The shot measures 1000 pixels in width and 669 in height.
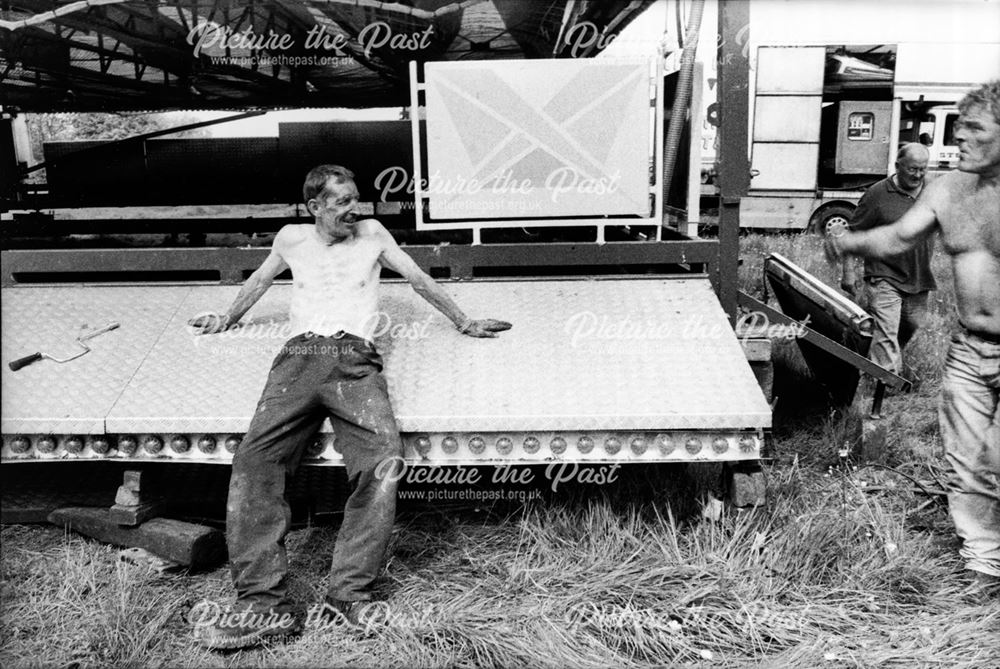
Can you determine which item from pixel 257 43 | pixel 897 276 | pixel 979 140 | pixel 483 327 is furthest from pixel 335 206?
pixel 897 276

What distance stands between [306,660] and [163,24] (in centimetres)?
470

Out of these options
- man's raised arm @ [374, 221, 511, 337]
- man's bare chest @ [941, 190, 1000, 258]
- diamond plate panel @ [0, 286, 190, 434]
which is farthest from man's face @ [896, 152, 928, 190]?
Answer: diamond plate panel @ [0, 286, 190, 434]

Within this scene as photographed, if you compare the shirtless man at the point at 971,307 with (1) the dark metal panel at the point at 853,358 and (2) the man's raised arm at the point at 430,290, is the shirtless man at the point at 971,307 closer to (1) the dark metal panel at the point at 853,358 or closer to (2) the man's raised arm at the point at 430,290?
(1) the dark metal panel at the point at 853,358

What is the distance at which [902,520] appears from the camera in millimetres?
4266

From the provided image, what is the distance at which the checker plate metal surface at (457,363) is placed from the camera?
12.4 ft

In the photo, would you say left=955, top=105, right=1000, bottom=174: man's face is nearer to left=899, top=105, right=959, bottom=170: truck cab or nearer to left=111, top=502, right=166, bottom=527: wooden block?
left=111, top=502, right=166, bottom=527: wooden block

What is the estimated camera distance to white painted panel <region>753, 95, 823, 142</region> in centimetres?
1545

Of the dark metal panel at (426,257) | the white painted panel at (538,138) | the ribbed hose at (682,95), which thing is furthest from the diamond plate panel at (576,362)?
the ribbed hose at (682,95)

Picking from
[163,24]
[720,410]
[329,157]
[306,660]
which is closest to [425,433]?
[306,660]

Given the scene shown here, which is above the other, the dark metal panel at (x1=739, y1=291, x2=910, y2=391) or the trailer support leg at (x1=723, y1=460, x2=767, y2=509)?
the dark metal panel at (x1=739, y1=291, x2=910, y2=391)

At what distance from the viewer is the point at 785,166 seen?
621 inches

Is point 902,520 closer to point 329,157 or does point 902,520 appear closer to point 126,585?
point 126,585

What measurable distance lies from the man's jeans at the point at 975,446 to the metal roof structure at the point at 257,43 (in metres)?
3.24

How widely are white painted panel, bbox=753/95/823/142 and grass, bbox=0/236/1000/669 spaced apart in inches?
481
